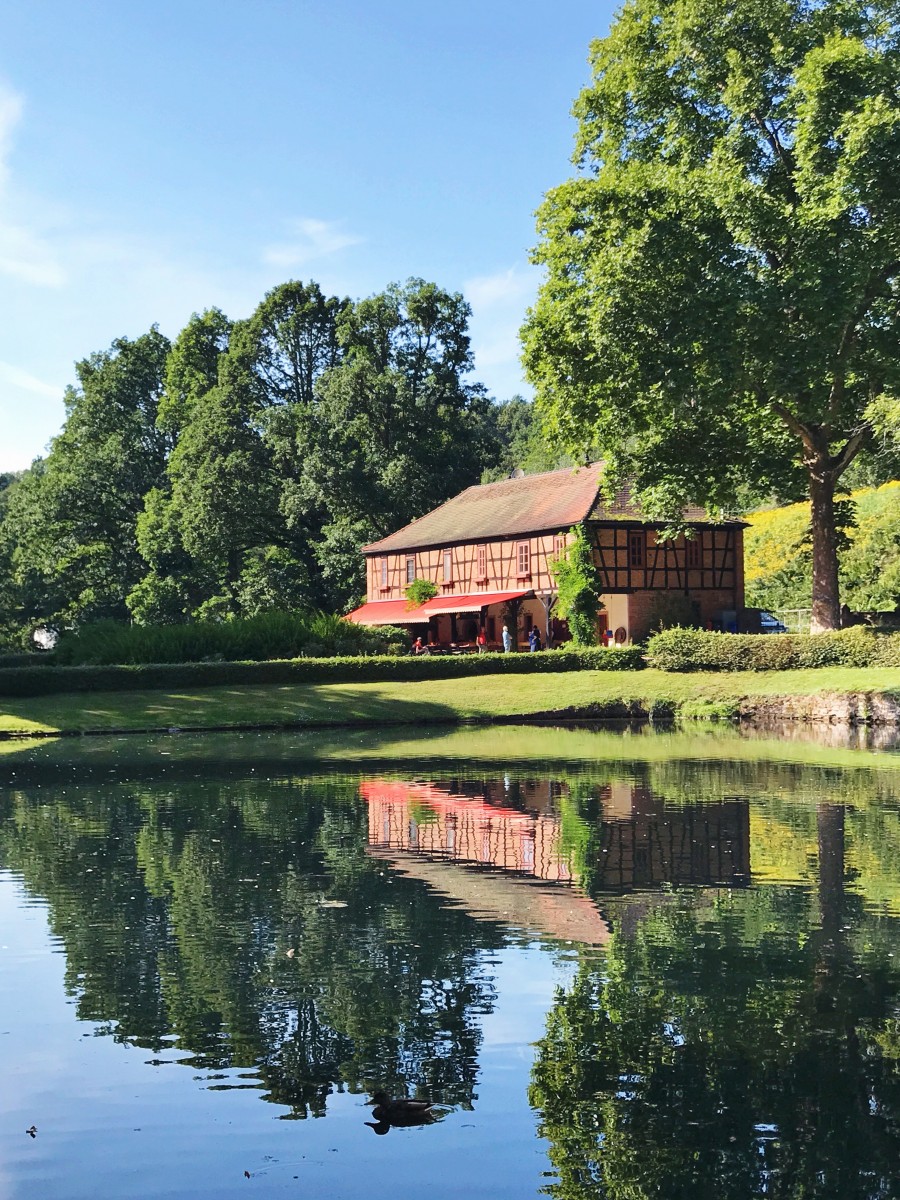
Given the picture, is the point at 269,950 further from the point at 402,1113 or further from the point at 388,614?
the point at 388,614

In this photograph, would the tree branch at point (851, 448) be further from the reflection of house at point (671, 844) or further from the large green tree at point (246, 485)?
the large green tree at point (246, 485)

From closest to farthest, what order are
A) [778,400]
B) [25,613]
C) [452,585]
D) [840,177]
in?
[840,177] < [778,400] < [452,585] < [25,613]

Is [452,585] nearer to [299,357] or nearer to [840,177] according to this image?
[299,357]

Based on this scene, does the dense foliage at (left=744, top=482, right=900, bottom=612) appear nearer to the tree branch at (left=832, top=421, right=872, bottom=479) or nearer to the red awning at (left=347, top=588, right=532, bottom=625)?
the tree branch at (left=832, top=421, right=872, bottom=479)

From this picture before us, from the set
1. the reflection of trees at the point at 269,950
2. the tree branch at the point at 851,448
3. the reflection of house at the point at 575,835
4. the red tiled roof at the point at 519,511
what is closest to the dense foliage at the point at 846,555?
the tree branch at the point at 851,448

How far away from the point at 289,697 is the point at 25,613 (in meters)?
31.6

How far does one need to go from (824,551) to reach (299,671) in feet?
53.2

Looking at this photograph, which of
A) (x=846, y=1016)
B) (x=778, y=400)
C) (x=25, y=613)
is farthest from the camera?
(x=25, y=613)

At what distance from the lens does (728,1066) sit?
667cm

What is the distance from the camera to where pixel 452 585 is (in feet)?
186

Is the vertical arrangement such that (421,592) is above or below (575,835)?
above

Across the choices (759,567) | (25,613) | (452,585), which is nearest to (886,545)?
(759,567)

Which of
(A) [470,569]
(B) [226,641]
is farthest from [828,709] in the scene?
(A) [470,569]

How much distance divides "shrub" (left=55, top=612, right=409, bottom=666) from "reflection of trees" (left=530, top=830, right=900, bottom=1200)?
33.2 meters
